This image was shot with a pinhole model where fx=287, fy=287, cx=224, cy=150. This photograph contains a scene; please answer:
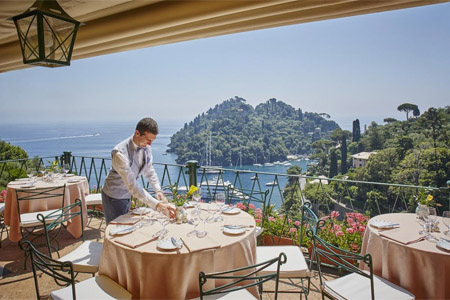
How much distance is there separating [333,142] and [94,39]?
1796cm

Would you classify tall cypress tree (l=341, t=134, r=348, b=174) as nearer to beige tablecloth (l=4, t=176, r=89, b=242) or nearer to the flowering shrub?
the flowering shrub

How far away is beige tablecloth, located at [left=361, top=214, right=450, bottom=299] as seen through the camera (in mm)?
1803

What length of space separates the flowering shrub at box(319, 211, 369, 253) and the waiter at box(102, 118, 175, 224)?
220cm

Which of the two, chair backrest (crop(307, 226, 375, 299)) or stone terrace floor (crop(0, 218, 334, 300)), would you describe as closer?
chair backrest (crop(307, 226, 375, 299))

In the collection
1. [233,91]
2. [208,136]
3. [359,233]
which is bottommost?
[359,233]

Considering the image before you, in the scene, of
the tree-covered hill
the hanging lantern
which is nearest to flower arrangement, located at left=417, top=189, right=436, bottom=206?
the hanging lantern

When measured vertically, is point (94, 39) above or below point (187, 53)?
below

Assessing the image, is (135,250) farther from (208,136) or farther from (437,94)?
(437,94)

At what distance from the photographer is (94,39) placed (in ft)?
10.0

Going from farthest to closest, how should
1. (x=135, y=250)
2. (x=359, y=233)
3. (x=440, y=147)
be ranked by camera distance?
(x=440, y=147) → (x=359, y=233) → (x=135, y=250)

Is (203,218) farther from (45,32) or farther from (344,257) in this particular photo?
(45,32)

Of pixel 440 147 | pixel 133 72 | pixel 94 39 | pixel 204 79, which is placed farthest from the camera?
pixel 204 79

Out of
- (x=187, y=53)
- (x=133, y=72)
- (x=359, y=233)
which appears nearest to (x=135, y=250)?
(x=359, y=233)

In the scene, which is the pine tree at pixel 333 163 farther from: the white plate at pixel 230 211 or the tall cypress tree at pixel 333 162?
the white plate at pixel 230 211
